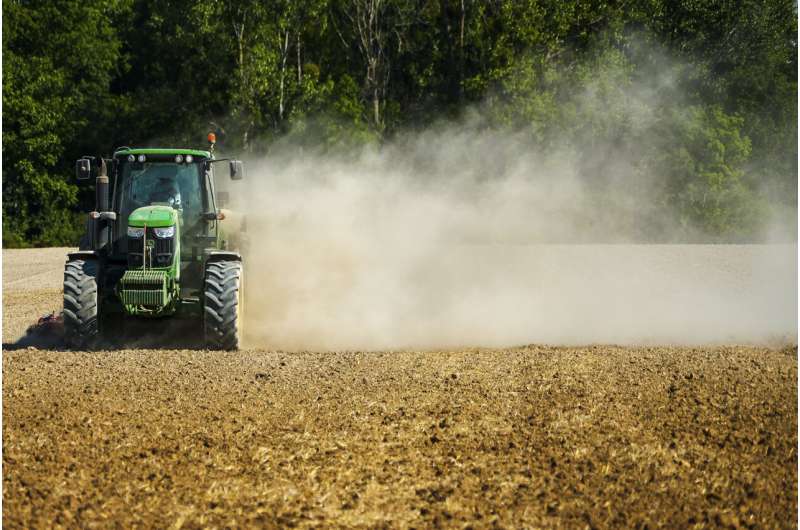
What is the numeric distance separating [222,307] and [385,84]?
3050cm

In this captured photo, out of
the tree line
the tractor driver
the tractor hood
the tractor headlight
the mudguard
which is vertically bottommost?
the mudguard

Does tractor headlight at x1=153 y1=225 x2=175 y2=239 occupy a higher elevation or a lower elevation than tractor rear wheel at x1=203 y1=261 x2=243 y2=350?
higher

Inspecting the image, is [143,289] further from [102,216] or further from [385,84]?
[385,84]

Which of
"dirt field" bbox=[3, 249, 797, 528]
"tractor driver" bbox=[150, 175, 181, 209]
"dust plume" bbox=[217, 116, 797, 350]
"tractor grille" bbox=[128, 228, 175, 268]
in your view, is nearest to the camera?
"dirt field" bbox=[3, 249, 797, 528]

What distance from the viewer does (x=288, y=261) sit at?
18.3 meters

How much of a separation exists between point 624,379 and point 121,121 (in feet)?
111

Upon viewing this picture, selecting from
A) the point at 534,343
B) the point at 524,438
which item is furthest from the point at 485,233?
the point at 524,438

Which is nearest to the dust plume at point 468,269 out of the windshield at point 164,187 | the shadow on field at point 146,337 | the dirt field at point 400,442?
the shadow on field at point 146,337

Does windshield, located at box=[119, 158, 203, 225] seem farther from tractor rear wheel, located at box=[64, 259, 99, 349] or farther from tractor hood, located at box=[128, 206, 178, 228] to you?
tractor rear wheel, located at box=[64, 259, 99, 349]

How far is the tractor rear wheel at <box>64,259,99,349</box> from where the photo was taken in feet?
39.4

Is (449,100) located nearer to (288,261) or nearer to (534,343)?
(288,261)

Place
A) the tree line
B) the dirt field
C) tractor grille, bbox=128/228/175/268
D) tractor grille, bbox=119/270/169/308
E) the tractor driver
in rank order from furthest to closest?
1. the tree line
2. the tractor driver
3. tractor grille, bbox=128/228/175/268
4. tractor grille, bbox=119/270/169/308
5. the dirt field

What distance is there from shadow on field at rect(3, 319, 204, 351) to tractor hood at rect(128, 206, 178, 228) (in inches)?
61.3

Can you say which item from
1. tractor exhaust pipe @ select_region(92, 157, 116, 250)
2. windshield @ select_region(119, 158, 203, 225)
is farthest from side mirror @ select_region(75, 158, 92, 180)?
windshield @ select_region(119, 158, 203, 225)
